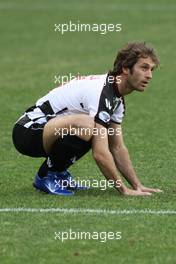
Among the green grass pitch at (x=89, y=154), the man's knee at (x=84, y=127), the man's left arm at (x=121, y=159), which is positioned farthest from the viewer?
the man's left arm at (x=121, y=159)

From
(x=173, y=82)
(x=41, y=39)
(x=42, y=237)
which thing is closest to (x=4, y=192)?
(x=42, y=237)

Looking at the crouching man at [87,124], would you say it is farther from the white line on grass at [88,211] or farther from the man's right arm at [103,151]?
the white line on grass at [88,211]

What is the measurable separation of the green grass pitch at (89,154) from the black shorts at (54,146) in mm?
331

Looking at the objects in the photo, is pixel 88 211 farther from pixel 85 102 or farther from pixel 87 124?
pixel 85 102

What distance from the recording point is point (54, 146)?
862 cm

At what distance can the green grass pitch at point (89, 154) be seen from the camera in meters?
7.04

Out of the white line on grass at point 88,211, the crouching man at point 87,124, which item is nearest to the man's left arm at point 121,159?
the crouching man at point 87,124

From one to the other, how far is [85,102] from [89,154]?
2638 mm

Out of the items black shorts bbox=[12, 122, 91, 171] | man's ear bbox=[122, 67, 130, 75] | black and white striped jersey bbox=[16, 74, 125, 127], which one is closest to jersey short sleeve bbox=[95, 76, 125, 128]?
black and white striped jersey bbox=[16, 74, 125, 127]

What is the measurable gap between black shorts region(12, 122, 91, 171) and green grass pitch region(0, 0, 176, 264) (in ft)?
1.09

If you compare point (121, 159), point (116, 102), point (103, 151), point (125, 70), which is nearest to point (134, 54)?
point (125, 70)

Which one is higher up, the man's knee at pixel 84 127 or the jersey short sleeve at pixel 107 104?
the jersey short sleeve at pixel 107 104

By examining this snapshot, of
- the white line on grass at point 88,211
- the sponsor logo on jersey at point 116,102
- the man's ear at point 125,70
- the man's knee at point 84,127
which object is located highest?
the man's ear at point 125,70

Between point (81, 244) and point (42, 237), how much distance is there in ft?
1.03
